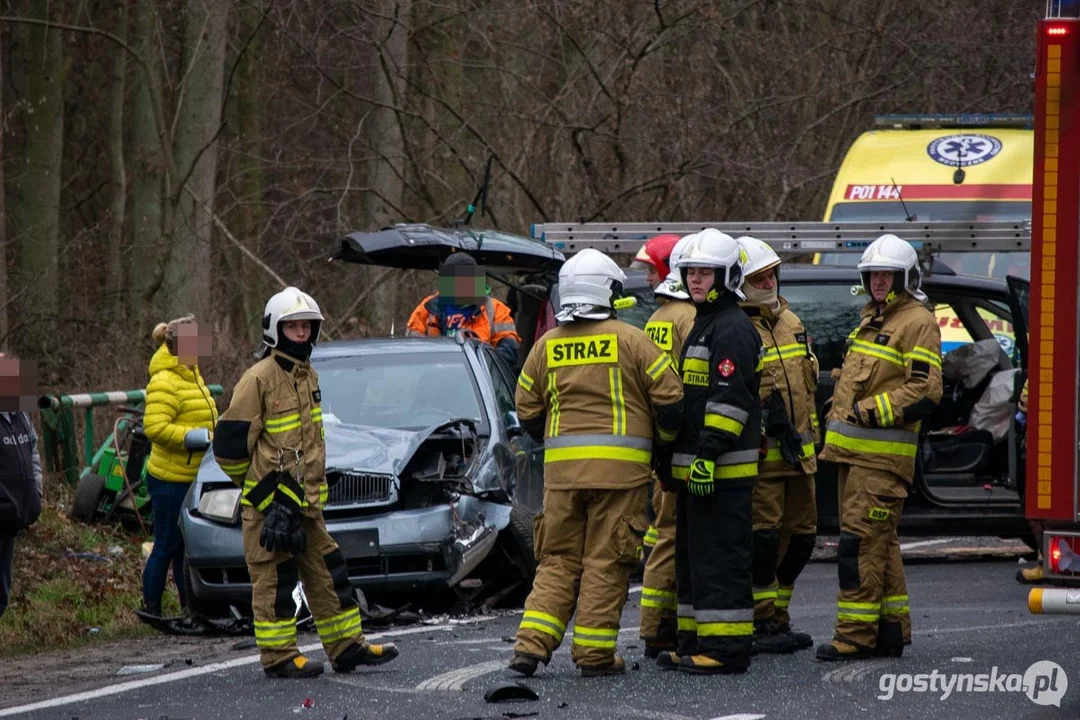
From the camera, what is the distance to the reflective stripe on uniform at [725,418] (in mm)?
7320

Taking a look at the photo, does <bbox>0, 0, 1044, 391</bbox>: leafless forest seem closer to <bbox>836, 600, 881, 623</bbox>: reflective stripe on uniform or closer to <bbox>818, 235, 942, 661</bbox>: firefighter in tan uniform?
Result: <bbox>818, 235, 942, 661</bbox>: firefighter in tan uniform

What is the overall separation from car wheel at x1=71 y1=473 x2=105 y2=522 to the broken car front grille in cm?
413

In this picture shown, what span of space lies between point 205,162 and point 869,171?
26.1ft

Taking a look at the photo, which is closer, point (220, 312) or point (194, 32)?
point (194, 32)

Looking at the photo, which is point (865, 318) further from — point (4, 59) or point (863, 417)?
point (4, 59)

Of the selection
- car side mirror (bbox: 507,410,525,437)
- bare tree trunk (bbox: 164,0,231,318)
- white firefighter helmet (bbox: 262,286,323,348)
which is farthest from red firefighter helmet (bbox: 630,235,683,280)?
bare tree trunk (bbox: 164,0,231,318)

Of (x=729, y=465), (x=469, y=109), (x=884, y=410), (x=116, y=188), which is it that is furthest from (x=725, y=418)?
→ (x=116, y=188)

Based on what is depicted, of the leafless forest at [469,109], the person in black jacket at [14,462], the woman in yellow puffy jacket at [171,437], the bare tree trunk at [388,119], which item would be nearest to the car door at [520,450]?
the woman in yellow puffy jacket at [171,437]

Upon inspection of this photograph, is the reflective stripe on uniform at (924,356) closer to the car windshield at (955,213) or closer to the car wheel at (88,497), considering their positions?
the car windshield at (955,213)

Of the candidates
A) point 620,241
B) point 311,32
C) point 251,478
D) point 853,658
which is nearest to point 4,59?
point 311,32

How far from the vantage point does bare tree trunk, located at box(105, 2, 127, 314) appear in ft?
71.2

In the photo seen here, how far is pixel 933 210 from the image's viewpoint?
48.6ft

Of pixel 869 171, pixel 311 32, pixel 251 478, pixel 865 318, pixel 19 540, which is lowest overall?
pixel 19 540

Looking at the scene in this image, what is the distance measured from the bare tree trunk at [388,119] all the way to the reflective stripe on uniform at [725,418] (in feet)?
36.2
